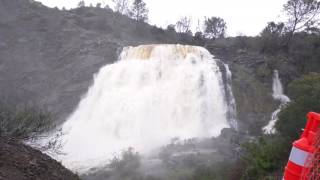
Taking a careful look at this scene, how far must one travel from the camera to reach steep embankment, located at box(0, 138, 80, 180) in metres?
5.41

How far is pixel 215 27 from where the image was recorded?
5816 cm

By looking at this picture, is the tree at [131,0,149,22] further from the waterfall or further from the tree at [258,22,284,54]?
the waterfall

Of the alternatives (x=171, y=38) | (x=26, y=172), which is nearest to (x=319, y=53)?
(x=171, y=38)

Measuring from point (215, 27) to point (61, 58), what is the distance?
25.7m

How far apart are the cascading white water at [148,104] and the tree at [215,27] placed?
2488 centimetres

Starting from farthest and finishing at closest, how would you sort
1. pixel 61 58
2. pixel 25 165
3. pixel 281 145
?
pixel 61 58 → pixel 281 145 → pixel 25 165

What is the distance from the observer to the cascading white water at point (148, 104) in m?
28.3

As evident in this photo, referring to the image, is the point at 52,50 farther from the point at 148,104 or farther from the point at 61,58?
the point at 148,104

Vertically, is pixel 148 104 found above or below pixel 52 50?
below

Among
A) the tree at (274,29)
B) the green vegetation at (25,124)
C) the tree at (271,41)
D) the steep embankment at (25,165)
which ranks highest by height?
the tree at (274,29)

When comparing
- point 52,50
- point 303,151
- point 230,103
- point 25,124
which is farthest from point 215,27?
point 303,151

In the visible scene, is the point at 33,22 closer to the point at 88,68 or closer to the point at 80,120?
the point at 88,68

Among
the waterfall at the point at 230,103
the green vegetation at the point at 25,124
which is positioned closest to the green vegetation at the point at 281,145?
the green vegetation at the point at 25,124

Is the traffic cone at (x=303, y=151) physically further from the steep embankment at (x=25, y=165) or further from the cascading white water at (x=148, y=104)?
the cascading white water at (x=148, y=104)
